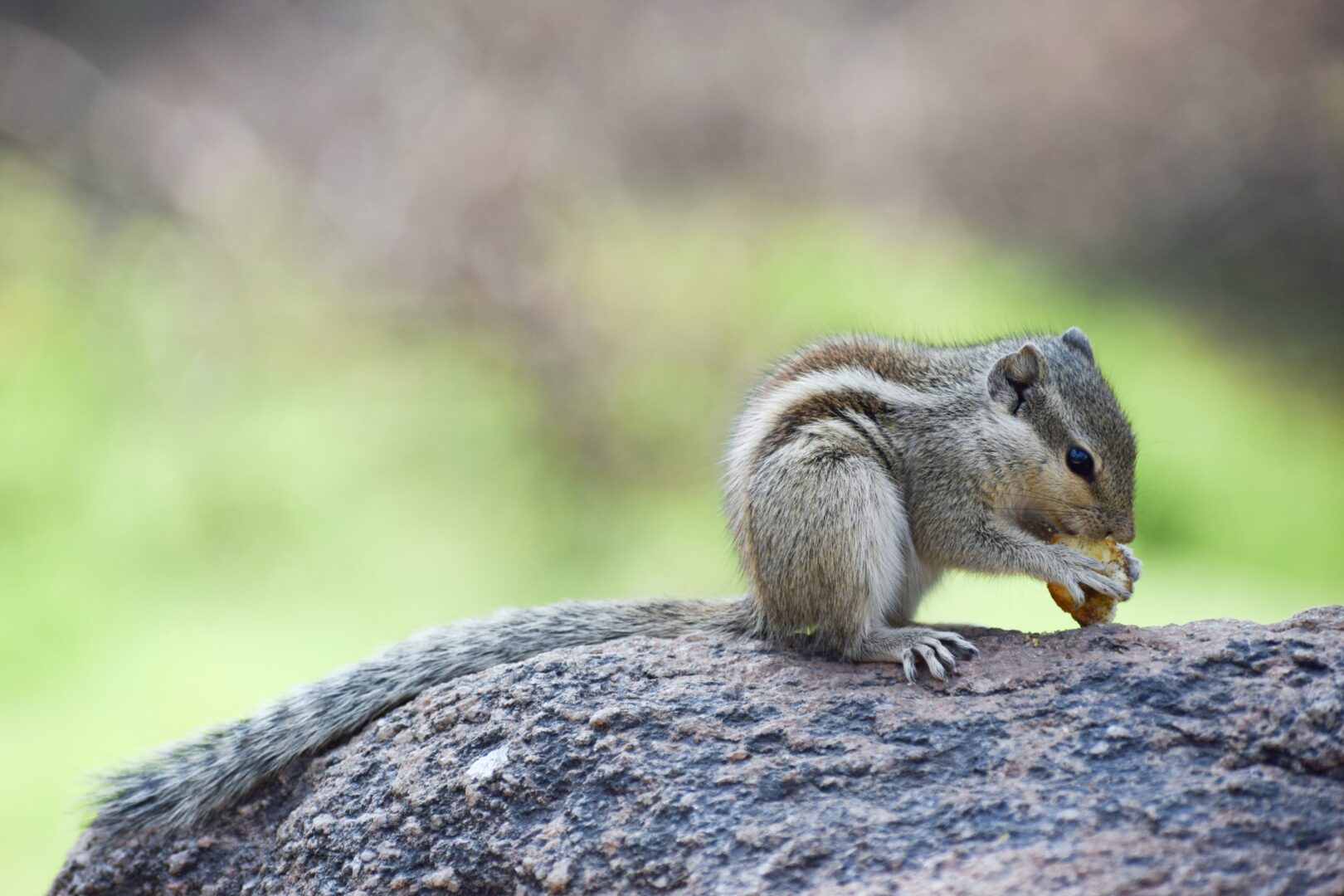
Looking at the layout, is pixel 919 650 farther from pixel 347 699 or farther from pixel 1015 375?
pixel 347 699

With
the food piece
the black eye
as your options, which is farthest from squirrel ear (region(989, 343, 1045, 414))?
the food piece

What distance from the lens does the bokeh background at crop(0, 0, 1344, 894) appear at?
5.16 m

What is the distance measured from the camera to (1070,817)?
1789 millimetres

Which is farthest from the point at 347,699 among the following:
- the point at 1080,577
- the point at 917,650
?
the point at 1080,577

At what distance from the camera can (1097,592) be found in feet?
7.78

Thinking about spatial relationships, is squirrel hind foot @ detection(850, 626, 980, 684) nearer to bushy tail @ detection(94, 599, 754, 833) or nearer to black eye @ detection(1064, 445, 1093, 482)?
bushy tail @ detection(94, 599, 754, 833)

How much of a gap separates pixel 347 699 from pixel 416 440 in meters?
3.23

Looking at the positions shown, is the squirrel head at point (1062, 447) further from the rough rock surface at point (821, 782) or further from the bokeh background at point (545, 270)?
the bokeh background at point (545, 270)

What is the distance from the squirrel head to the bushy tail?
0.67 meters

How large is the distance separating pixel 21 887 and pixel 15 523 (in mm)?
1740

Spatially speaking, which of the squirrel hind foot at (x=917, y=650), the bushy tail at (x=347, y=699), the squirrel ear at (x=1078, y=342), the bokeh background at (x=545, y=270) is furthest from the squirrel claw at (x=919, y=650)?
the bokeh background at (x=545, y=270)

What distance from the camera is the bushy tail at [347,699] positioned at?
2510 mm

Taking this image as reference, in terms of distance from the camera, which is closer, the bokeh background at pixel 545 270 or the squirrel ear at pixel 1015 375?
the squirrel ear at pixel 1015 375

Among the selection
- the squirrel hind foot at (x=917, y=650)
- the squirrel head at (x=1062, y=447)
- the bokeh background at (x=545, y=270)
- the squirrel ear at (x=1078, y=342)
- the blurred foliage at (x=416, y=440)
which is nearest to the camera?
the squirrel hind foot at (x=917, y=650)
